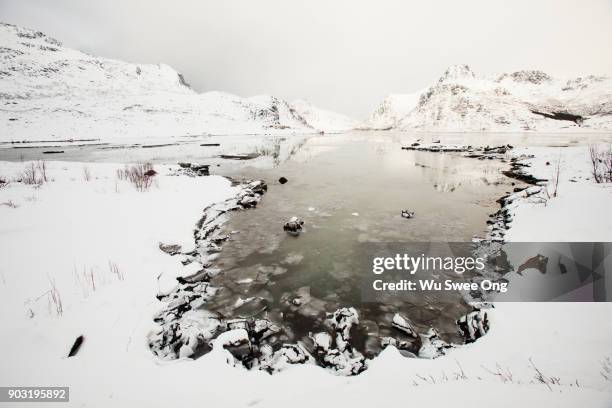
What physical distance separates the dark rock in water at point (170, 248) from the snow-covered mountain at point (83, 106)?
54988 mm

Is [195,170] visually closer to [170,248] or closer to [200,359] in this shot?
[170,248]

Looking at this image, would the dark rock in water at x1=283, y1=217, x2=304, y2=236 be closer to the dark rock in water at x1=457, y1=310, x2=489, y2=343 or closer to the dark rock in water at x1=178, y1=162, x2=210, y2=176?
the dark rock in water at x1=457, y1=310, x2=489, y2=343

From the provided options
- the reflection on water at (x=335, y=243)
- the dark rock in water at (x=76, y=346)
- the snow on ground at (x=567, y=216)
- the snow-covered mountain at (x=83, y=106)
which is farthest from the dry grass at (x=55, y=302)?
the snow-covered mountain at (x=83, y=106)

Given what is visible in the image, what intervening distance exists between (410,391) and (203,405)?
86.3 inches

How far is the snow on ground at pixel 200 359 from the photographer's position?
2.74m

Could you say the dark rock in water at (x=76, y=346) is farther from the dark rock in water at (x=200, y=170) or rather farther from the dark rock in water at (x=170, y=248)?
the dark rock in water at (x=200, y=170)

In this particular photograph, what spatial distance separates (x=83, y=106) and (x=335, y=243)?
8194 cm

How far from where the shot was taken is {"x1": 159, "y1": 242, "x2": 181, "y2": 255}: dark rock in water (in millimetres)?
6430

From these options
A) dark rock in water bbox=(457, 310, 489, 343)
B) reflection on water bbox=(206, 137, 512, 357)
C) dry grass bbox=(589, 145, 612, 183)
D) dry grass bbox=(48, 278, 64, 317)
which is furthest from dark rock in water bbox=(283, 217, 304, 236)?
dry grass bbox=(589, 145, 612, 183)

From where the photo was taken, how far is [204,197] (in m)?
10.8

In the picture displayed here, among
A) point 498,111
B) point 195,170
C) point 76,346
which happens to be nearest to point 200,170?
point 195,170

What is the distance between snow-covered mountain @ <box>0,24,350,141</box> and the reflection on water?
5549cm

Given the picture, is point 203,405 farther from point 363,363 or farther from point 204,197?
point 204,197

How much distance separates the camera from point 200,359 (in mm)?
3500
